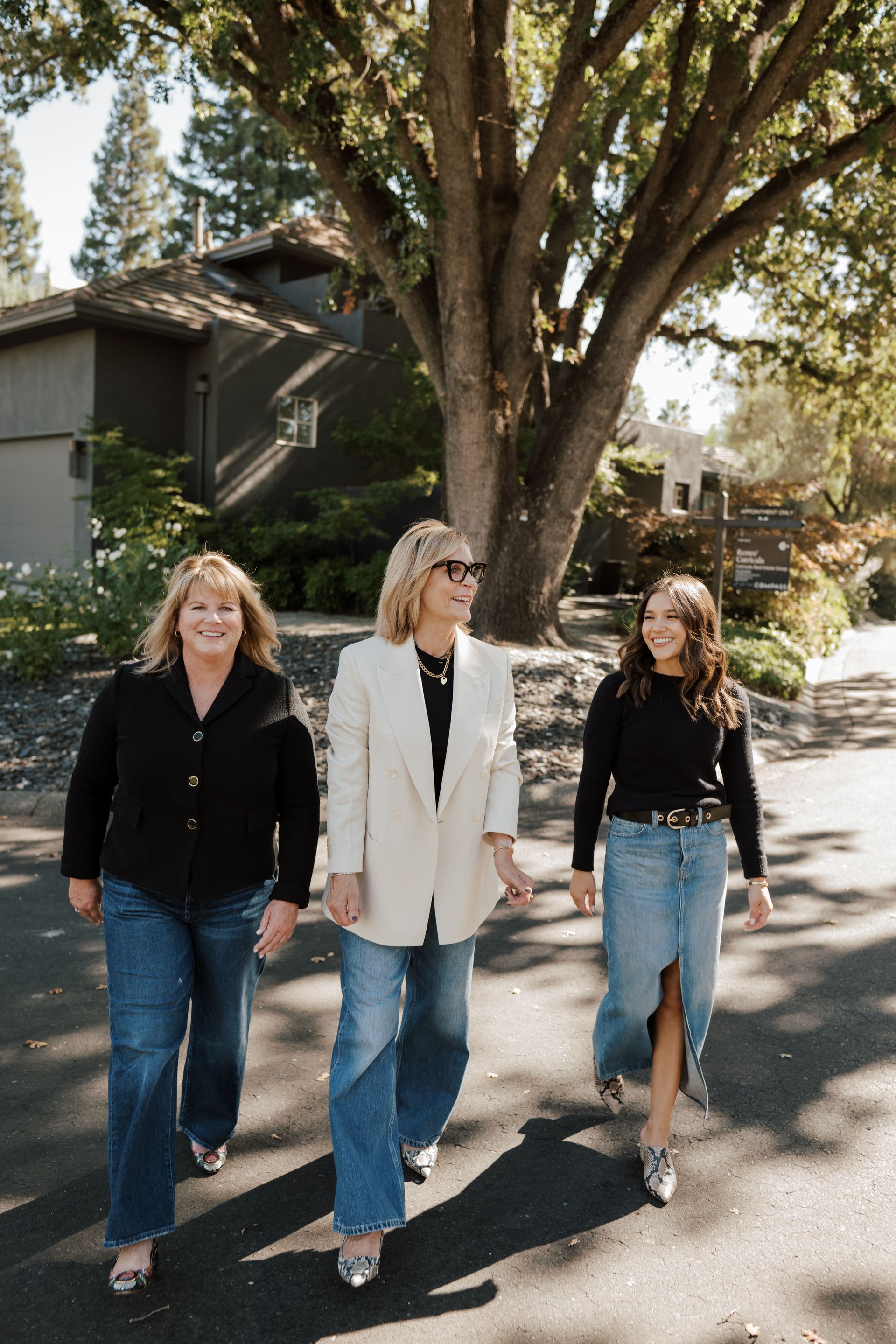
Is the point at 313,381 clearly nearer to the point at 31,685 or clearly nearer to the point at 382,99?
the point at 382,99

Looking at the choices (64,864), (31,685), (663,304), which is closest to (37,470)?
(31,685)

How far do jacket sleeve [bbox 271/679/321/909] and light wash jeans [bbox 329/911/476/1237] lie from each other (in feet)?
0.71

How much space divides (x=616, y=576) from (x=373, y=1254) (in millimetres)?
25664

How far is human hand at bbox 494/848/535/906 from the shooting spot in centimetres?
308

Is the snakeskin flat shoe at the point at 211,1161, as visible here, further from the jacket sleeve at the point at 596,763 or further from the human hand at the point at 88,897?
the jacket sleeve at the point at 596,763

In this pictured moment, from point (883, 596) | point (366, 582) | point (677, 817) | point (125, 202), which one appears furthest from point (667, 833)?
point (125, 202)

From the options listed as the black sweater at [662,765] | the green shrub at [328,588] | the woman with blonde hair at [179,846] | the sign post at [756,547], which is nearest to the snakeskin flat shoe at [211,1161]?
the woman with blonde hair at [179,846]

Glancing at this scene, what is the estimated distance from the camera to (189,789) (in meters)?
2.94

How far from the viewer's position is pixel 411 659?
3.11 m

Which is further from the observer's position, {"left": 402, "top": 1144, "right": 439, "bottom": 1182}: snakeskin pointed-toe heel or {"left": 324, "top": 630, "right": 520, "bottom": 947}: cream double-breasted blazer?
{"left": 402, "top": 1144, "right": 439, "bottom": 1182}: snakeskin pointed-toe heel

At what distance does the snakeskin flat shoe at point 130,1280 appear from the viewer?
2768 mm

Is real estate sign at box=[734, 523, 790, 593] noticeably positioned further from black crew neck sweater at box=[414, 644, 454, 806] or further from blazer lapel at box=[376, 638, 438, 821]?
blazer lapel at box=[376, 638, 438, 821]

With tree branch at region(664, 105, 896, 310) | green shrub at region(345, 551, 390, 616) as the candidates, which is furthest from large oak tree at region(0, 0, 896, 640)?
green shrub at region(345, 551, 390, 616)

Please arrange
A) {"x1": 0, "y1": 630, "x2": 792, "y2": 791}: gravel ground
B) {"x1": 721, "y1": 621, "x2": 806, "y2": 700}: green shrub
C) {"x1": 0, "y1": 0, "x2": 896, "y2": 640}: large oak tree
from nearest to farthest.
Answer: {"x1": 0, "y1": 630, "x2": 792, "y2": 791}: gravel ground < {"x1": 0, "y1": 0, "x2": 896, "y2": 640}: large oak tree < {"x1": 721, "y1": 621, "x2": 806, "y2": 700}: green shrub
